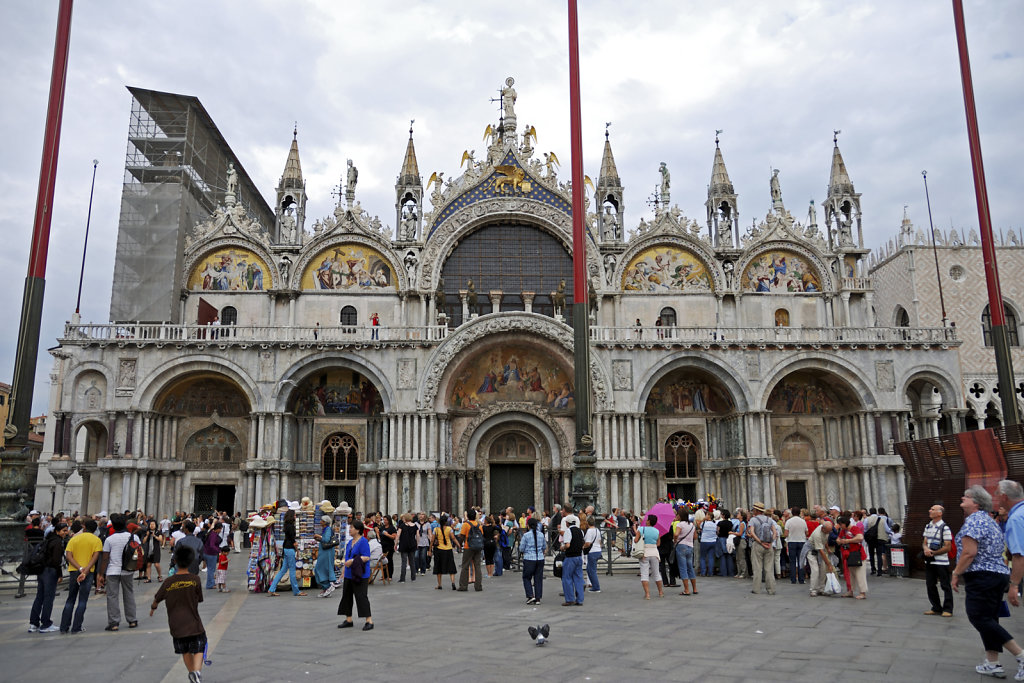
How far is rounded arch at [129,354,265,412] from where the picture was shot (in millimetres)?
32594

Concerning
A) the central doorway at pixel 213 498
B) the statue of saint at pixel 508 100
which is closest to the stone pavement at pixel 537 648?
the central doorway at pixel 213 498

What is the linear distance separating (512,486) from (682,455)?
26.3 feet

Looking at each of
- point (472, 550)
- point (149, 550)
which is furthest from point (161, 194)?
point (472, 550)

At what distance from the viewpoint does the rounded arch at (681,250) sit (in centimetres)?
3700

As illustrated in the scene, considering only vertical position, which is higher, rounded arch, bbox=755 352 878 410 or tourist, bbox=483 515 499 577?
rounded arch, bbox=755 352 878 410

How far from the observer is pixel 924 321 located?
139 ft

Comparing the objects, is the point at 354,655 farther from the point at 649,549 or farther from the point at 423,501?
the point at 423,501

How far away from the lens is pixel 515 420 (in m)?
34.7

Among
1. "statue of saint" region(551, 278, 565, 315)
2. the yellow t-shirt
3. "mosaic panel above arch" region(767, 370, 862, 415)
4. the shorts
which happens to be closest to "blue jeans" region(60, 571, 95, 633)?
the yellow t-shirt

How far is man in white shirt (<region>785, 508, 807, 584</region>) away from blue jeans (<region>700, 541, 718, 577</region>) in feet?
7.12

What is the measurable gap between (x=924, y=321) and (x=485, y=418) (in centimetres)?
2556

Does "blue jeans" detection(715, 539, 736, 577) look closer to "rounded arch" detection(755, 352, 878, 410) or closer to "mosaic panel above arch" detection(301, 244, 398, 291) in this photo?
"rounded arch" detection(755, 352, 878, 410)

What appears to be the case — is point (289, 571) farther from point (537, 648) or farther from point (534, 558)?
point (537, 648)

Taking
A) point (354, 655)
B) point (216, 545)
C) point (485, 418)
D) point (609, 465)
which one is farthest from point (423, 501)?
point (354, 655)
